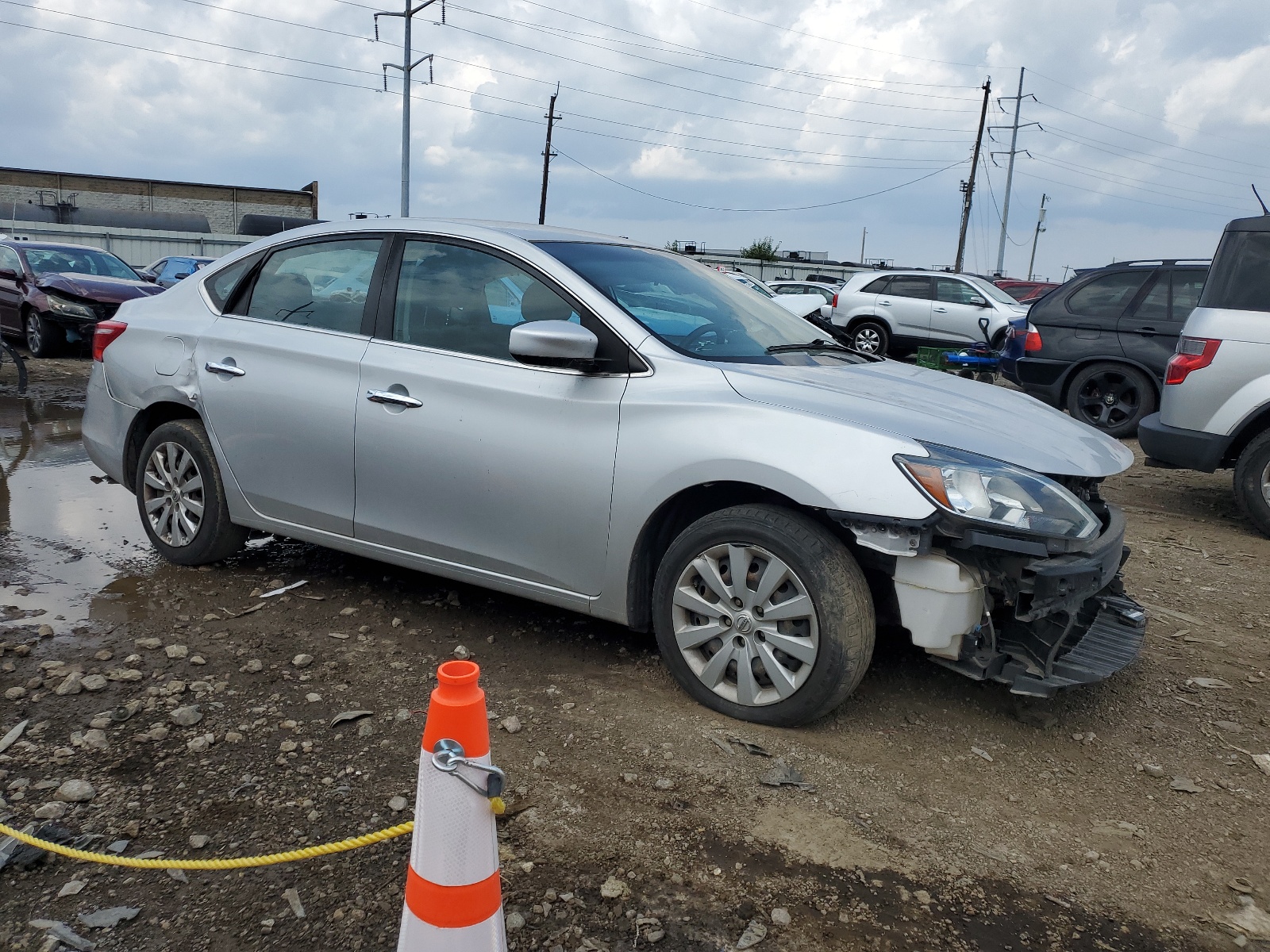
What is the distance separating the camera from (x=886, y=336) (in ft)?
57.4

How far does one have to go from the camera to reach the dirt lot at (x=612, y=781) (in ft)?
8.11

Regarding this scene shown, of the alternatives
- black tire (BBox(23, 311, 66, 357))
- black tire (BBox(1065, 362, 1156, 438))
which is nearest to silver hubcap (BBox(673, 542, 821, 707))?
black tire (BBox(1065, 362, 1156, 438))

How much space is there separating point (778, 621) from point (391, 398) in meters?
1.76

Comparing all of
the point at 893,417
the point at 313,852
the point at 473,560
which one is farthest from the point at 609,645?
the point at 313,852

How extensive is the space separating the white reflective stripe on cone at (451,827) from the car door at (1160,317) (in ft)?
31.9

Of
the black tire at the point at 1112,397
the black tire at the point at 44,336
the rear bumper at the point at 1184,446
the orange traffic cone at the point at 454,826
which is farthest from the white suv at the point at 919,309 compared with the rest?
the orange traffic cone at the point at 454,826

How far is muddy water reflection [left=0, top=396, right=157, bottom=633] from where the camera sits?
177 inches

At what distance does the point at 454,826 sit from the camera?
192cm

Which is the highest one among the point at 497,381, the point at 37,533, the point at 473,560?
the point at 497,381

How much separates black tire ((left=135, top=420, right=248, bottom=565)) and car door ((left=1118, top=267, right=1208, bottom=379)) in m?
8.63

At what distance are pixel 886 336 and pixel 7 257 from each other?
13.5m

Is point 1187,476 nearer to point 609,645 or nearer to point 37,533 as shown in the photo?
point 609,645

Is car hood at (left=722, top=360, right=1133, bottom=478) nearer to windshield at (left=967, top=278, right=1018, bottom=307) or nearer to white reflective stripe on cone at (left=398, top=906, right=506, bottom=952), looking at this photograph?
white reflective stripe on cone at (left=398, top=906, right=506, bottom=952)

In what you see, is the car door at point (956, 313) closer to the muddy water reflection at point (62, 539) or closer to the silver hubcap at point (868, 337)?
the silver hubcap at point (868, 337)
